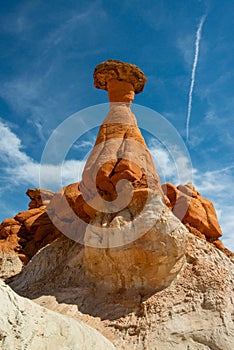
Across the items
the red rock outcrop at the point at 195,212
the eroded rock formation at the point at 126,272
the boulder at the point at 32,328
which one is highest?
the red rock outcrop at the point at 195,212

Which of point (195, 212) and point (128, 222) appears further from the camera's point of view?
point (195, 212)

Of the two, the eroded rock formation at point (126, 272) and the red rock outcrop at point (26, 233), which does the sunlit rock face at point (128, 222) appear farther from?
the red rock outcrop at point (26, 233)

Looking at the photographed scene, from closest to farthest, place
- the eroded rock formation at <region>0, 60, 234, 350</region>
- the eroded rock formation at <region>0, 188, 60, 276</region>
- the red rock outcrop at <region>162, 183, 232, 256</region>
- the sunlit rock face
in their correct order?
the eroded rock formation at <region>0, 60, 234, 350</region>
the sunlit rock face
the red rock outcrop at <region>162, 183, 232, 256</region>
the eroded rock formation at <region>0, 188, 60, 276</region>

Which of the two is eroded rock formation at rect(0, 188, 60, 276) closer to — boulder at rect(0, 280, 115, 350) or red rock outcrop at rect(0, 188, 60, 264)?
red rock outcrop at rect(0, 188, 60, 264)

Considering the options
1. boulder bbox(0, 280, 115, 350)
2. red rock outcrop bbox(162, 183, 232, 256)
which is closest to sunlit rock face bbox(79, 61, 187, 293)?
red rock outcrop bbox(162, 183, 232, 256)

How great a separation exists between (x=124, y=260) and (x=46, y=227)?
924cm

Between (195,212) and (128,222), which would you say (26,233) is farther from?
(128,222)

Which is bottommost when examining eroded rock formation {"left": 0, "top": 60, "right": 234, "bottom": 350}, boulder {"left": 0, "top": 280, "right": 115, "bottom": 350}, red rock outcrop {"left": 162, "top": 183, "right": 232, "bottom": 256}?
boulder {"left": 0, "top": 280, "right": 115, "bottom": 350}

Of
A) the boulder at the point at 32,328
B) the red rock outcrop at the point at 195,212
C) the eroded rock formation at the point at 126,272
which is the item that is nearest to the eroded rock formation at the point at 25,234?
the eroded rock formation at the point at 126,272

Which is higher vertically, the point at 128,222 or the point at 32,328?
the point at 128,222

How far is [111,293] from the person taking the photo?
43.5 feet

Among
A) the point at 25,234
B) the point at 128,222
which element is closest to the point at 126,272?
the point at 128,222

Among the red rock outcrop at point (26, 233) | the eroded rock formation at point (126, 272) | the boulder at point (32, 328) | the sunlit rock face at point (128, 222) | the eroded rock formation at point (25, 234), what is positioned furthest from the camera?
the red rock outcrop at point (26, 233)

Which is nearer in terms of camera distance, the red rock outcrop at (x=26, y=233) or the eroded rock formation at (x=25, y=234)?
the eroded rock formation at (x=25, y=234)
